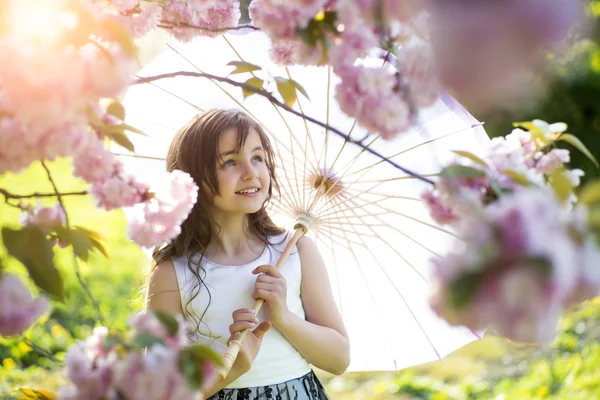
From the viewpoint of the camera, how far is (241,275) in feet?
5.52

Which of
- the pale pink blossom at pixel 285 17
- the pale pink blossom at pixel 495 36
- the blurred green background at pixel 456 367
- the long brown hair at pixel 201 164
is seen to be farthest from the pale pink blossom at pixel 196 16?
the blurred green background at pixel 456 367

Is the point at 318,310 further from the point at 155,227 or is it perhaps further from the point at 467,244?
the point at 467,244

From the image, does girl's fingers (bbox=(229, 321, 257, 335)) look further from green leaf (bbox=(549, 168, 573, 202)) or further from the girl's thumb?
green leaf (bbox=(549, 168, 573, 202))

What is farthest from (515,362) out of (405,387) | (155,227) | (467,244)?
(467,244)

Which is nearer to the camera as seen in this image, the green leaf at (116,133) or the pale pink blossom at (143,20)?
the green leaf at (116,133)

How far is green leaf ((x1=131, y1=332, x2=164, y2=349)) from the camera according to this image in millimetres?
734

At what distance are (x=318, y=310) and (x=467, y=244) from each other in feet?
3.63

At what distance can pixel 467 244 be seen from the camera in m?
0.66

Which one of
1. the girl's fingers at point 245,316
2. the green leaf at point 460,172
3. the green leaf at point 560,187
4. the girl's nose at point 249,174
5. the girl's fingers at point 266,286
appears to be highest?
the girl's nose at point 249,174

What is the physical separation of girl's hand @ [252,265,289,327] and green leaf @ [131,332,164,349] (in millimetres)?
817

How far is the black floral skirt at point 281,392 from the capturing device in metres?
1.59

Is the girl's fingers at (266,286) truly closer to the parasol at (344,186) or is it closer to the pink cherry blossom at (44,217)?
the parasol at (344,186)

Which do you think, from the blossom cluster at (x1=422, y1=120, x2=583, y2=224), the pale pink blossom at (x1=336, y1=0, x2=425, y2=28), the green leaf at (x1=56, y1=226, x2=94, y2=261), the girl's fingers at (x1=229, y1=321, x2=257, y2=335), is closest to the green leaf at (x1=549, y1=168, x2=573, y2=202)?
the blossom cluster at (x1=422, y1=120, x2=583, y2=224)

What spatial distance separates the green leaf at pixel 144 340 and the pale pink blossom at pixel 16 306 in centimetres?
22
